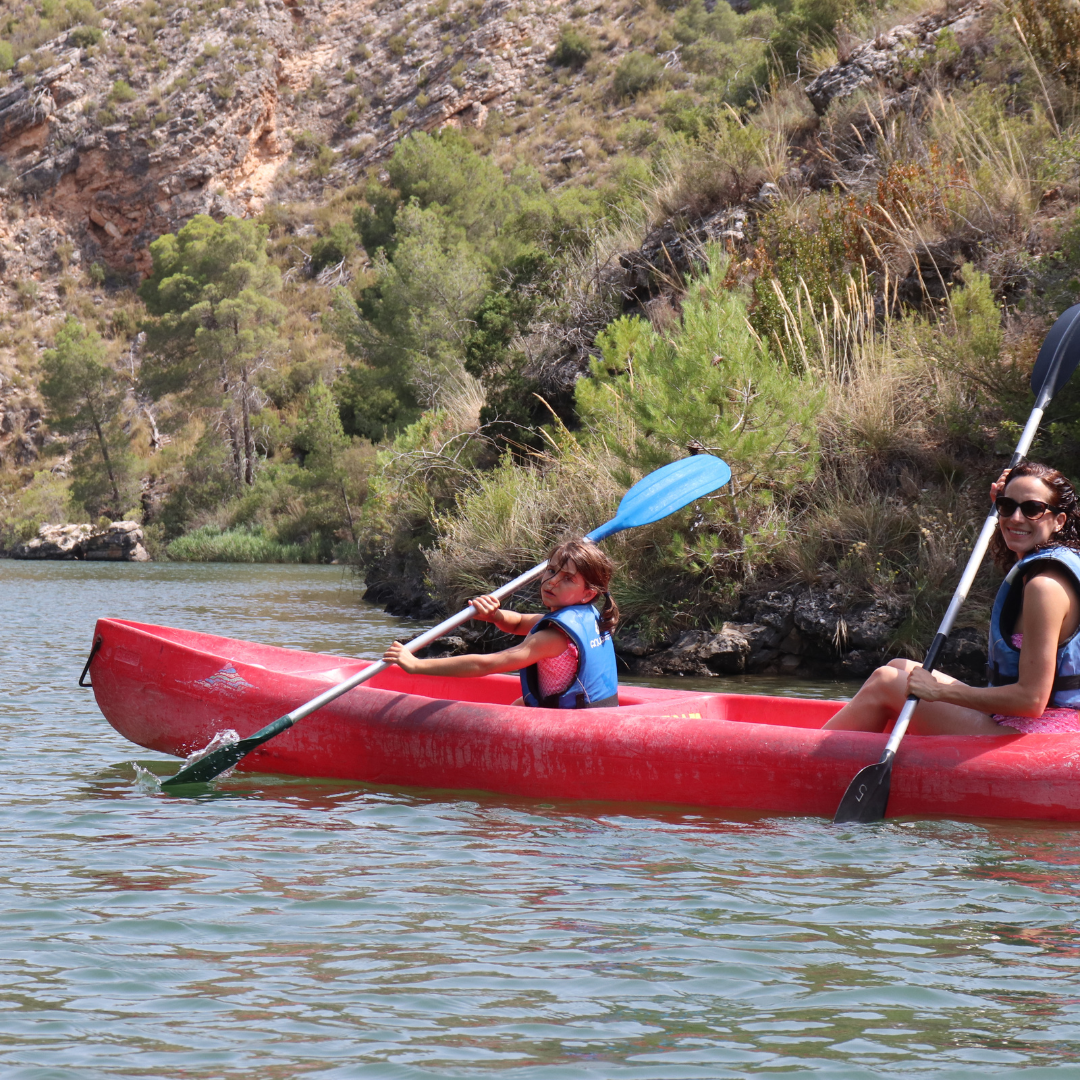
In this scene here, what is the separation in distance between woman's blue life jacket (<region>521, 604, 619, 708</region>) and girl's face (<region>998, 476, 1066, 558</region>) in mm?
1879

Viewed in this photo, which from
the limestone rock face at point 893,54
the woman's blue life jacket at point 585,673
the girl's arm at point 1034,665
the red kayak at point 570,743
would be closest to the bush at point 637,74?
the limestone rock face at point 893,54

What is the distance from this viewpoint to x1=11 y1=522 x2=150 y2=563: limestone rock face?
34375mm

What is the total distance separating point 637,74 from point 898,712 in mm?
44388

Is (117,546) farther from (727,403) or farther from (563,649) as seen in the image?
(563,649)

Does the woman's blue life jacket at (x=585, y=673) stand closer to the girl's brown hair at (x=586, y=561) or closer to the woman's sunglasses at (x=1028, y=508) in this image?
the girl's brown hair at (x=586, y=561)

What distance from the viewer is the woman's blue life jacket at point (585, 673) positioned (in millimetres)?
5719

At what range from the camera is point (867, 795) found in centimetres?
503

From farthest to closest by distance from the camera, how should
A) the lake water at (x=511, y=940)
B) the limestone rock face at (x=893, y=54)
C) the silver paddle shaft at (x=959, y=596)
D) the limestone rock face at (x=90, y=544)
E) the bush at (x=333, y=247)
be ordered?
the bush at (x=333, y=247) → the limestone rock face at (x=90, y=544) → the limestone rock face at (x=893, y=54) → the silver paddle shaft at (x=959, y=596) → the lake water at (x=511, y=940)

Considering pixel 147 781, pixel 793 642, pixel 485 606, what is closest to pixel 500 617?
pixel 485 606

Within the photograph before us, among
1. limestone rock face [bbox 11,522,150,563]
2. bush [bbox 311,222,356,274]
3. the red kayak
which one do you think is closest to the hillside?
limestone rock face [bbox 11,522,150,563]

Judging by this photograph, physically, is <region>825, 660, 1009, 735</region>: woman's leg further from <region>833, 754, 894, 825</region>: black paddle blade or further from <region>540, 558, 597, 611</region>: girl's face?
<region>540, 558, 597, 611</region>: girl's face

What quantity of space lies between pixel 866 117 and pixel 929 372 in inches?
243

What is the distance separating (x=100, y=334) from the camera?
48312 mm

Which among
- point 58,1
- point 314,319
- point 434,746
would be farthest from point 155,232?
point 434,746
